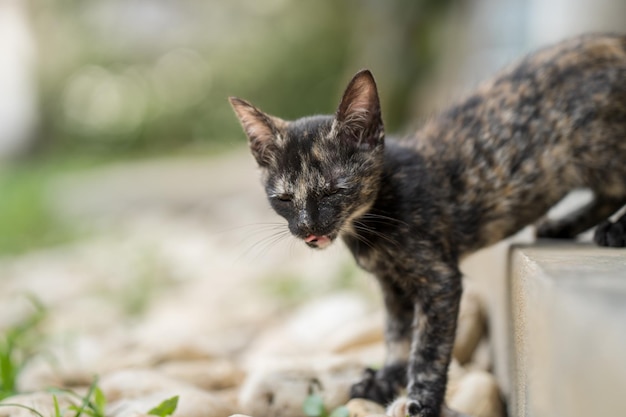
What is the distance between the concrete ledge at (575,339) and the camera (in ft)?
5.71

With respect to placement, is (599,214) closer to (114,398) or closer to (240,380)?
(240,380)

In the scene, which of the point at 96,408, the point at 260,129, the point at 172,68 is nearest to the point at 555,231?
the point at 260,129

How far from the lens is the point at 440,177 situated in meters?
3.52

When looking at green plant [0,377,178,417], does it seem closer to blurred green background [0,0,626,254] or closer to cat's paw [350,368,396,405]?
cat's paw [350,368,396,405]

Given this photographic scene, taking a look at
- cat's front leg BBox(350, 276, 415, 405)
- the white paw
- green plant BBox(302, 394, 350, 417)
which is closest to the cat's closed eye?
cat's front leg BBox(350, 276, 415, 405)

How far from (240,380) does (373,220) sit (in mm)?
1289

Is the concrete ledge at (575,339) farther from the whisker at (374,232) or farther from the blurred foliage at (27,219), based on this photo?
the blurred foliage at (27,219)

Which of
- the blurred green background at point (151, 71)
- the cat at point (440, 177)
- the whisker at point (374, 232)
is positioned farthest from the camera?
the blurred green background at point (151, 71)

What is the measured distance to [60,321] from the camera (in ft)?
18.5

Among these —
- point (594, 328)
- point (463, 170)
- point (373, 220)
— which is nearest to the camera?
point (594, 328)

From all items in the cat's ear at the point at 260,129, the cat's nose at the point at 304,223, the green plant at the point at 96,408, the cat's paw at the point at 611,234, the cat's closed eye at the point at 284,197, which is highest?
the cat's ear at the point at 260,129

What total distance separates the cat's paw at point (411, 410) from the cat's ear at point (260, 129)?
1185 mm

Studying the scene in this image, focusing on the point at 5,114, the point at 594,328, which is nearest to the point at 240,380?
the point at 594,328

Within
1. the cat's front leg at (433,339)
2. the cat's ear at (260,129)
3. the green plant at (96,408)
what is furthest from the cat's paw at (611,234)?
the green plant at (96,408)
